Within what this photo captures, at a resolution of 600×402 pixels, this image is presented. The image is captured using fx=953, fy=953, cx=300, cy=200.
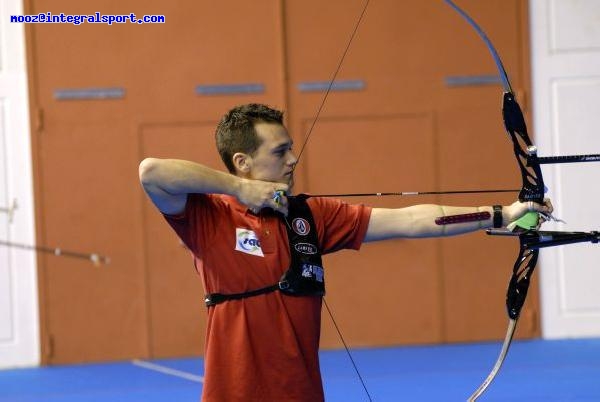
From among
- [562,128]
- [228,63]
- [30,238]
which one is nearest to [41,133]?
[30,238]

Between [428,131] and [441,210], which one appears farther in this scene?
[428,131]

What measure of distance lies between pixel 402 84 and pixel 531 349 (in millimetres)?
1940

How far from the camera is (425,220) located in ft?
A: 8.49

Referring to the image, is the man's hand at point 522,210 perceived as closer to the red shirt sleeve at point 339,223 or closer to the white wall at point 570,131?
the red shirt sleeve at point 339,223

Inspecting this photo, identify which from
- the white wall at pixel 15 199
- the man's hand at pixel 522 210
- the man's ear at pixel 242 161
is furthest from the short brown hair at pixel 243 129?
the white wall at pixel 15 199

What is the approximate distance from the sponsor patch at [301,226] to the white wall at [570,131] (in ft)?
13.9

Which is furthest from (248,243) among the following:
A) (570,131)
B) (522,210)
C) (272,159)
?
(570,131)

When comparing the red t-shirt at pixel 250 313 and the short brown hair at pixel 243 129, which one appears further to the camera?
the short brown hair at pixel 243 129

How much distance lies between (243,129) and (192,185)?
24 centimetres

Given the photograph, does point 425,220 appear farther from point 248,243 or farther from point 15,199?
point 15,199

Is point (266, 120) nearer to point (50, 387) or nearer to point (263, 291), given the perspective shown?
point (263, 291)

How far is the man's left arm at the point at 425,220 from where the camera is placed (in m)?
2.55

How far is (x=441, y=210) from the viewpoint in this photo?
2.62 metres

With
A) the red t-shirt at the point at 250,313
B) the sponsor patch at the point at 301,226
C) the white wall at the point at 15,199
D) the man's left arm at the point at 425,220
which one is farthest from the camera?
the white wall at the point at 15,199
